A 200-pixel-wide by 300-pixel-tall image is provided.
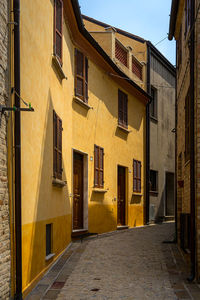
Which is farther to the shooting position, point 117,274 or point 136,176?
point 136,176

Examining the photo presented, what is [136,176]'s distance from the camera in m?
18.2

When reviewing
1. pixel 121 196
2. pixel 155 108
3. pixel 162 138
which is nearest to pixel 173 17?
pixel 121 196

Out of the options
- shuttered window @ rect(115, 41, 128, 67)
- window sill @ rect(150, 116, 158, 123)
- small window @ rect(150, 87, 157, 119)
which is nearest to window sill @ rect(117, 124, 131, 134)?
shuttered window @ rect(115, 41, 128, 67)

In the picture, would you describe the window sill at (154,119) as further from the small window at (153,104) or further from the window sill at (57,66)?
the window sill at (57,66)

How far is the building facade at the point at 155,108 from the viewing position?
734 inches

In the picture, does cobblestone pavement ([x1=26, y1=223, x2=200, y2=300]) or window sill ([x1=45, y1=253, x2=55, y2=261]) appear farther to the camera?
window sill ([x1=45, y1=253, x2=55, y2=261])

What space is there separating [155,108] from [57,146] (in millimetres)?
11869

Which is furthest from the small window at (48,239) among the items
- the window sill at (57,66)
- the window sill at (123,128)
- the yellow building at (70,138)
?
the window sill at (123,128)

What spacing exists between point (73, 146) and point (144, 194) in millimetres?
7782

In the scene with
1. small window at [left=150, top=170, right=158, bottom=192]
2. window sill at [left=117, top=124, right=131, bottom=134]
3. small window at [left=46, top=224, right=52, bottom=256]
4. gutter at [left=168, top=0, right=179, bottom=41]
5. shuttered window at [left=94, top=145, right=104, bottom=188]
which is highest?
gutter at [left=168, top=0, right=179, bottom=41]

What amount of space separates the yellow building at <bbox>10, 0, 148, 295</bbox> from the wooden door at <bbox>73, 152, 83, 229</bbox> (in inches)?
1.1

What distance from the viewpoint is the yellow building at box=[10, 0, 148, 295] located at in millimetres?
7062

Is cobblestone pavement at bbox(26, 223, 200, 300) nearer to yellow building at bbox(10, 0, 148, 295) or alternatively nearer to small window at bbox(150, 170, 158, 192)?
yellow building at bbox(10, 0, 148, 295)

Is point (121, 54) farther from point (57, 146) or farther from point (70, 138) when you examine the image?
point (57, 146)
